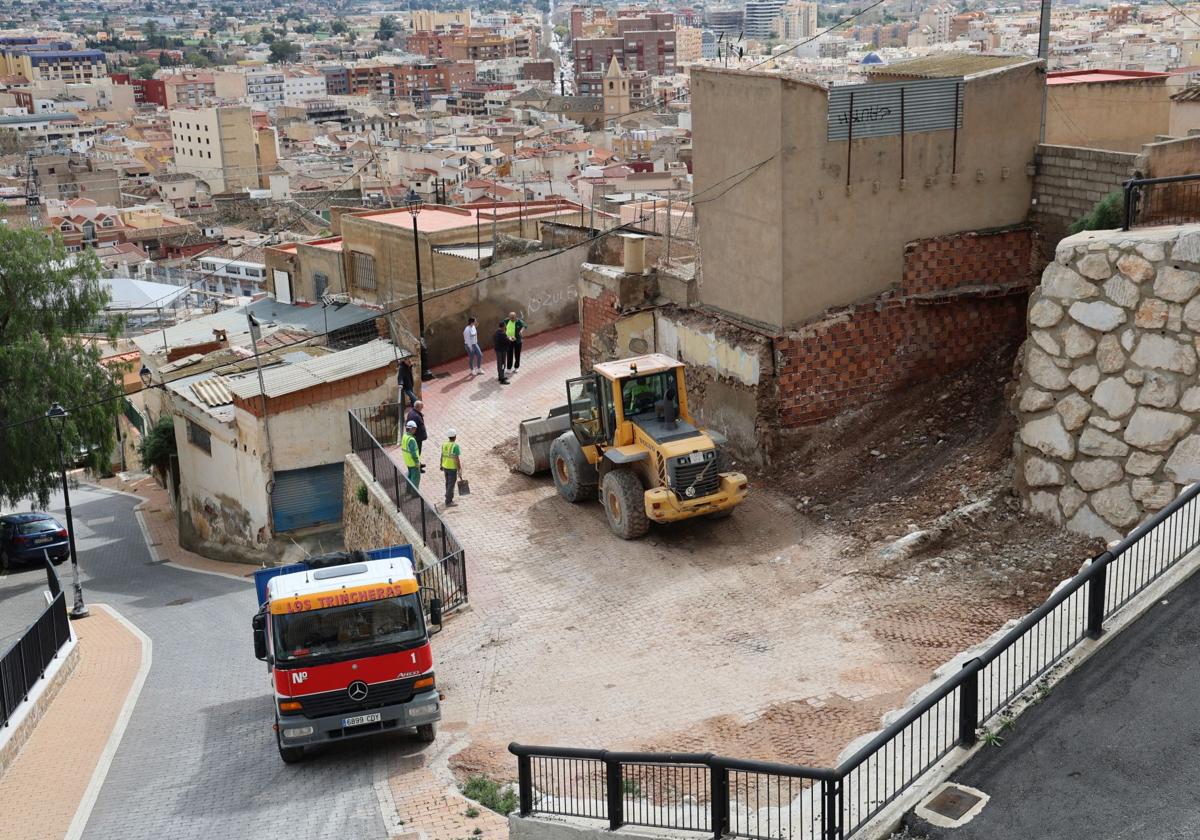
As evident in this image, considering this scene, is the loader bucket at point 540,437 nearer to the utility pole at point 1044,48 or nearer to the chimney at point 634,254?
the chimney at point 634,254

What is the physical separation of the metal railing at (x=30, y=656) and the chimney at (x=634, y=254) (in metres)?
10.6

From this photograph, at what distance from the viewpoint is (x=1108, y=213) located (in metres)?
18.0

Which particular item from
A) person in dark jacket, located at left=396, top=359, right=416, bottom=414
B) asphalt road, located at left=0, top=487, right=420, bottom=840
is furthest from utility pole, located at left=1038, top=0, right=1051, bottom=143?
asphalt road, located at left=0, top=487, right=420, bottom=840

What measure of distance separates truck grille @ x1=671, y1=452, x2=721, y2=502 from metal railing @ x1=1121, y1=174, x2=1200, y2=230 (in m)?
5.87

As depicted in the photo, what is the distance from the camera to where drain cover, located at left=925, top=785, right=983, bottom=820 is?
30.1 ft

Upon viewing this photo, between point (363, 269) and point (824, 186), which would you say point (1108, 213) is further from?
point (363, 269)

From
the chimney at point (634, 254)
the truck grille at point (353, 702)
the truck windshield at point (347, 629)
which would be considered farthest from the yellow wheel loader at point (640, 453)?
the truck grille at point (353, 702)

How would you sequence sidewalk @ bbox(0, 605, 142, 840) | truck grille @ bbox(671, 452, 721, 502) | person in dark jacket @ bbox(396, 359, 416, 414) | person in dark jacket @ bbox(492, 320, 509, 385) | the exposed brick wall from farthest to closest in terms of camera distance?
1. person in dark jacket @ bbox(492, 320, 509, 385)
2. person in dark jacket @ bbox(396, 359, 416, 414)
3. the exposed brick wall
4. truck grille @ bbox(671, 452, 721, 502)
5. sidewalk @ bbox(0, 605, 142, 840)

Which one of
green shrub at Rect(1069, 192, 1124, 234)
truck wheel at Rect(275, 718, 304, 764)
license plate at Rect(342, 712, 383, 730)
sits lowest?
truck wheel at Rect(275, 718, 304, 764)

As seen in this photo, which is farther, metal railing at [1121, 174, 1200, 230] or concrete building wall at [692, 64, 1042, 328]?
concrete building wall at [692, 64, 1042, 328]

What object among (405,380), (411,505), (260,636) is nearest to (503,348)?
(405,380)

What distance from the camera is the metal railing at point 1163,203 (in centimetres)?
1509

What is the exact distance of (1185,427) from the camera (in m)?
14.2

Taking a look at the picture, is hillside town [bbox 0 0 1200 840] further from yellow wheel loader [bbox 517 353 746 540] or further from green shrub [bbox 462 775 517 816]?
green shrub [bbox 462 775 517 816]
